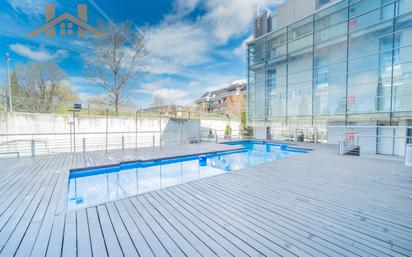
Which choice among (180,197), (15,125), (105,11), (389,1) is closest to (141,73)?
(105,11)

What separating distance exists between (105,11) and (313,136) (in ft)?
49.8

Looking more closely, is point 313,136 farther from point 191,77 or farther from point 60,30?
point 60,30

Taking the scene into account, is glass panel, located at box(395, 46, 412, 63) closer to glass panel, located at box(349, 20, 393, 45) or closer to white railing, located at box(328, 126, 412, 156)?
glass panel, located at box(349, 20, 393, 45)

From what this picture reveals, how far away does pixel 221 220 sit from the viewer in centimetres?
206

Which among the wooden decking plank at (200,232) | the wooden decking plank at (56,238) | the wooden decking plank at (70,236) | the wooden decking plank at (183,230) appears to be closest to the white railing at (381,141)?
the wooden decking plank at (200,232)

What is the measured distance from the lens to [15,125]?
7309mm

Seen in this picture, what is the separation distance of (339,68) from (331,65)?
445 millimetres

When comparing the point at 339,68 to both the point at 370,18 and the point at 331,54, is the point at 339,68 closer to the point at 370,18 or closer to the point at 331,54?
the point at 331,54

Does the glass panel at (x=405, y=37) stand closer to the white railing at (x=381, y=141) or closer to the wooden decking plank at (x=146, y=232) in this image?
the white railing at (x=381, y=141)

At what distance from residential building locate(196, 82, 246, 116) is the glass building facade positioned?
12610mm

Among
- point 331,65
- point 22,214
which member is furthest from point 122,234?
point 331,65

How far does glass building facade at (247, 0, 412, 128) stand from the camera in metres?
7.68

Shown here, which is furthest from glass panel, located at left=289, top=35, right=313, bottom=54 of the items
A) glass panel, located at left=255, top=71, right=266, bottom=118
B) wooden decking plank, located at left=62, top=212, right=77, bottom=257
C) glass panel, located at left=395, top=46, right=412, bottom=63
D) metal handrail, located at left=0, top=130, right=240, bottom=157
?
wooden decking plank, located at left=62, top=212, right=77, bottom=257

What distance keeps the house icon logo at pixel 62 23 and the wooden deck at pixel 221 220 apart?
957cm
